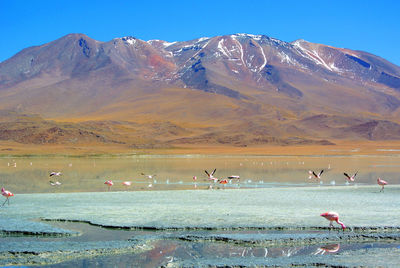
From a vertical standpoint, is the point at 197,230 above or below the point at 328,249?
above

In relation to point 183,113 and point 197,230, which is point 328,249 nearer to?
point 197,230

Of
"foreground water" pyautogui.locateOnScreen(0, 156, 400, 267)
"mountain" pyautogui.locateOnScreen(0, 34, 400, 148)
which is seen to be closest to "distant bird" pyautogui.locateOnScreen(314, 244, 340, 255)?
"foreground water" pyautogui.locateOnScreen(0, 156, 400, 267)

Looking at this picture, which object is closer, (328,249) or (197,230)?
(328,249)

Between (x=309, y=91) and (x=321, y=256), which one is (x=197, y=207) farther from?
(x=309, y=91)

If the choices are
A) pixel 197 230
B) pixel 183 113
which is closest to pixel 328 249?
pixel 197 230

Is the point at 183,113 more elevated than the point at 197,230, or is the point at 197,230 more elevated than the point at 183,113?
the point at 183,113

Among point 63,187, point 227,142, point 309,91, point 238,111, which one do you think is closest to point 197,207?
point 63,187

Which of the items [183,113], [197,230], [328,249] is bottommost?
[328,249]

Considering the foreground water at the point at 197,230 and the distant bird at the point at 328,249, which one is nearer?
the foreground water at the point at 197,230

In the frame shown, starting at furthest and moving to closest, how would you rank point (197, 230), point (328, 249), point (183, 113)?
point (183, 113), point (197, 230), point (328, 249)

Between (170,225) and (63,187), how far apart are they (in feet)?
42.3

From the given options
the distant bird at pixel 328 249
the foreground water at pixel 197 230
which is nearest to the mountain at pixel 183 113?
the foreground water at pixel 197 230

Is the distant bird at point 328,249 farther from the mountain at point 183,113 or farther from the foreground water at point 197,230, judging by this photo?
the mountain at point 183,113

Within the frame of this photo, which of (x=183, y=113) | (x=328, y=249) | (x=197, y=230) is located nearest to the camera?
(x=328, y=249)
